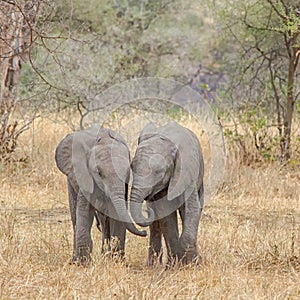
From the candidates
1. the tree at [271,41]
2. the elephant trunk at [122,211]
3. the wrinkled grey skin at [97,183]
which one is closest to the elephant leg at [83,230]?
the wrinkled grey skin at [97,183]

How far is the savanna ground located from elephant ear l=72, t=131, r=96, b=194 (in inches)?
21.4

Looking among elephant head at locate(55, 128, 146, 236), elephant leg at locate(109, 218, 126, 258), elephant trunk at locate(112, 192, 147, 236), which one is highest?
elephant head at locate(55, 128, 146, 236)

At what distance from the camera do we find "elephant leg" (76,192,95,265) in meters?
5.41

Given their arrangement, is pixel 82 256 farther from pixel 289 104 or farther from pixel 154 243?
pixel 289 104

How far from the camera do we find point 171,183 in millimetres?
5160

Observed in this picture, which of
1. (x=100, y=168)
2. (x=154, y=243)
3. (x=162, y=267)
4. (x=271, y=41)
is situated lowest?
(x=162, y=267)

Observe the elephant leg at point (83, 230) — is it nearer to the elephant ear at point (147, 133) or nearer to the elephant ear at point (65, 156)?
the elephant ear at point (65, 156)

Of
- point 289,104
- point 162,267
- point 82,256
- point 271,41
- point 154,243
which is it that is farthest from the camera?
point 271,41

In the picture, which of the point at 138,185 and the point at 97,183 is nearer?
the point at 138,185

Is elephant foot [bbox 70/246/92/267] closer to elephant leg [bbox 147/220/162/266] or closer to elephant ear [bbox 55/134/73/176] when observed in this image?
elephant leg [bbox 147/220/162/266]

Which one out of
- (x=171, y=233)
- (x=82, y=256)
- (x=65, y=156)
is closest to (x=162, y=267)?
(x=171, y=233)

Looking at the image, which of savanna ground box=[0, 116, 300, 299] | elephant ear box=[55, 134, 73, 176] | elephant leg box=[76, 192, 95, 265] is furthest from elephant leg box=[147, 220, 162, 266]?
elephant ear box=[55, 134, 73, 176]

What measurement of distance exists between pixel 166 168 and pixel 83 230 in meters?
0.86

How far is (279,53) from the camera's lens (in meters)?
11.9
